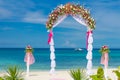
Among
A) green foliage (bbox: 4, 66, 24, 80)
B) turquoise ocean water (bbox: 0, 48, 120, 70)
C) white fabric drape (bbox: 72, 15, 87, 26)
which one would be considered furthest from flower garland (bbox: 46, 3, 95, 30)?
turquoise ocean water (bbox: 0, 48, 120, 70)

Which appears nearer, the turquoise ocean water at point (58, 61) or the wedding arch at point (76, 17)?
the wedding arch at point (76, 17)

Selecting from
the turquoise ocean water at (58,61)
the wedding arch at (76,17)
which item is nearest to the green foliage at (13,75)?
the wedding arch at (76,17)

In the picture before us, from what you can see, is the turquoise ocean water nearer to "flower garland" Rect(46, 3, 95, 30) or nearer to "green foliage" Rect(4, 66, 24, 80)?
"flower garland" Rect(46, 3, 95, 30)

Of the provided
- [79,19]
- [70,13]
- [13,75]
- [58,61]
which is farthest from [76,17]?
[58,61]

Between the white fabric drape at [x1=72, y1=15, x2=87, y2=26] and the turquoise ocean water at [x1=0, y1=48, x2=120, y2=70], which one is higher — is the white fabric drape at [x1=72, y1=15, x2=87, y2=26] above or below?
below

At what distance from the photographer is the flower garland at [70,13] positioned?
20.7 meters

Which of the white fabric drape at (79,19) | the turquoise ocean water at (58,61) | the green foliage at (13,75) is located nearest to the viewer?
the green foliage at (13,75)

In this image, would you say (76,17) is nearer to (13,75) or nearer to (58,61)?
(13,75)

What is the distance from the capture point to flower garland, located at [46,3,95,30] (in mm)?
20719

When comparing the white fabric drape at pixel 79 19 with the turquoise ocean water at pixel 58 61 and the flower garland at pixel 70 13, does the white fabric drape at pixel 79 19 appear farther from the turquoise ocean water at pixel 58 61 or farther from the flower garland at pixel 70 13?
the turquoise ocean water at pixel 58 61

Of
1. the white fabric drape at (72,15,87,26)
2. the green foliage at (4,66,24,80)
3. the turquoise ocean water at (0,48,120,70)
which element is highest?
the turquoise ocean water at (0,48,120,70)

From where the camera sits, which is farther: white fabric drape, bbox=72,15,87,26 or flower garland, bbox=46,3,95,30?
white fabric drape, bbox=72,15,87,26

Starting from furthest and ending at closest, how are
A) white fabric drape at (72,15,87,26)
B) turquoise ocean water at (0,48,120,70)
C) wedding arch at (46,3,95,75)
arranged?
turquoise ocean water at (0,48,120,70), white fabric drape at (72,15,87,26), wedding arch at (46,3,95,75)

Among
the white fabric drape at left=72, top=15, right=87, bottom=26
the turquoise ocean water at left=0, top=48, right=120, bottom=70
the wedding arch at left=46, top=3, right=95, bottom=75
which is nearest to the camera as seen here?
the wedding arch at left=46, top=3, right=95, bottom=75
